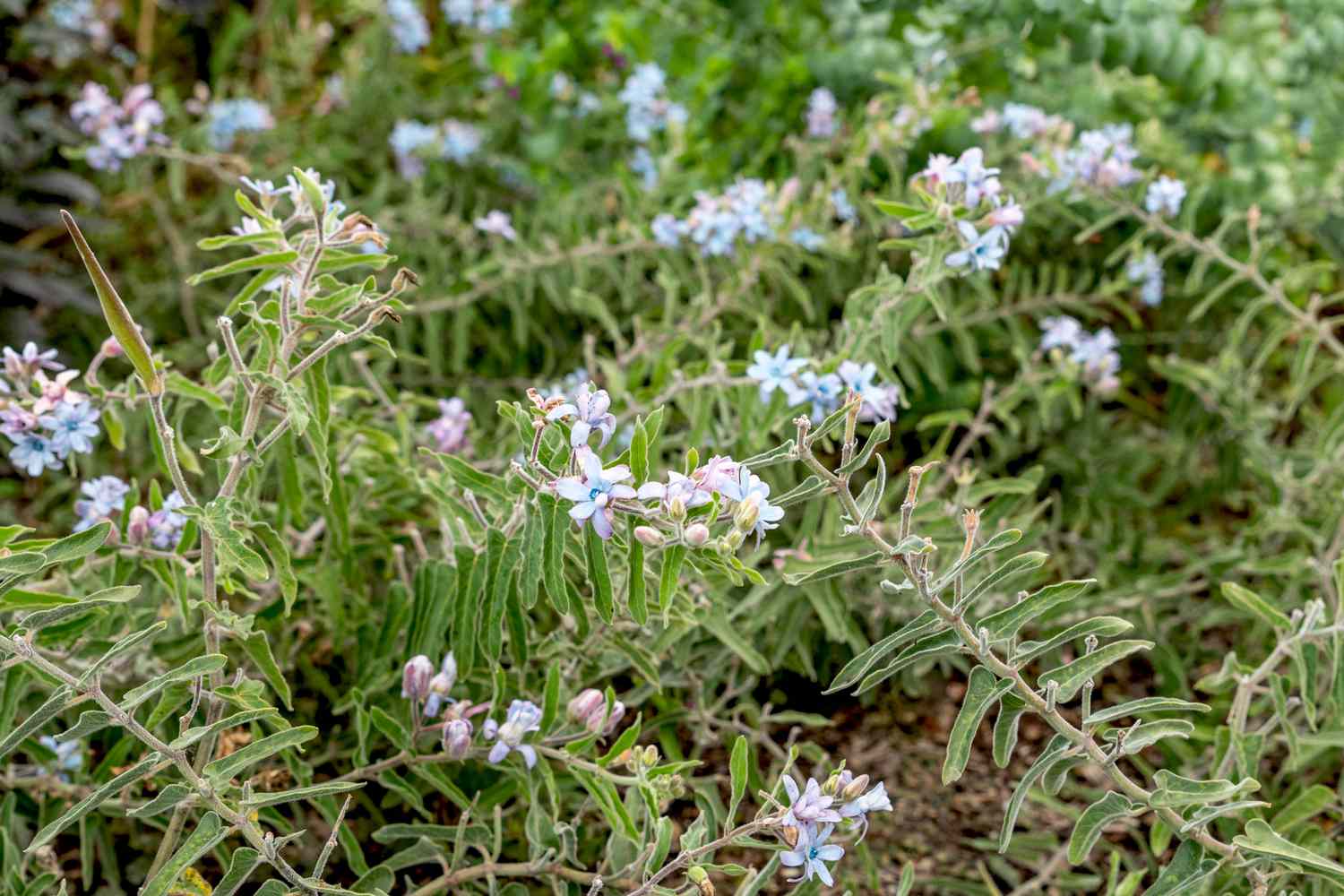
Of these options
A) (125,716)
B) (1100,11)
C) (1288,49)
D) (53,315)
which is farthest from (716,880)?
(1288,49)

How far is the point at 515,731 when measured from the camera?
139 centimetres

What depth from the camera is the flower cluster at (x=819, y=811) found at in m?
1.18

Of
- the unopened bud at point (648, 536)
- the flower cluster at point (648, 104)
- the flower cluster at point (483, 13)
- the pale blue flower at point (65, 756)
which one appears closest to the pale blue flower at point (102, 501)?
the pale blue flower at point (65, 756)

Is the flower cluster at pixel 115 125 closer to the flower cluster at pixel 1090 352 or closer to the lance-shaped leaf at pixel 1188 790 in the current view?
the flower cluster at pixel 1090 352

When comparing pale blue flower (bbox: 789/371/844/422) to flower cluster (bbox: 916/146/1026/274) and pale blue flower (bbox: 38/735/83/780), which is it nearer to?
flower cluster (bbox: 916/146/1026/274)

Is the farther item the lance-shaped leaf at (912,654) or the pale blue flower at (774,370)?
the pale blue flower at (774,370)

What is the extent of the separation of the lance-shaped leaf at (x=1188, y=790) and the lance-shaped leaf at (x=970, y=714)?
0.17 meters

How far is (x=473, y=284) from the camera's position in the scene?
2.59 metres

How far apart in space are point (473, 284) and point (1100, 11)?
1278mm

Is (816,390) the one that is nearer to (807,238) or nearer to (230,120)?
(807,238)

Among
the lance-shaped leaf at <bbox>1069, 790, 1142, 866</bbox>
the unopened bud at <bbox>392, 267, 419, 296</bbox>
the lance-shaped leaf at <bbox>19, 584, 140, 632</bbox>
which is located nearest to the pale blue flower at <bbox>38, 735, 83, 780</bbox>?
the lance-shaped leaf at <bbox>19, 584, 140, 632</bbox>

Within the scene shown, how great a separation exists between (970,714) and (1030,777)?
78 millimetres

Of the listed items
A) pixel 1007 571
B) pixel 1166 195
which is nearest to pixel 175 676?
pixel 1007 571

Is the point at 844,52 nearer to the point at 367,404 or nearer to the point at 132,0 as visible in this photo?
the point at 367,404
